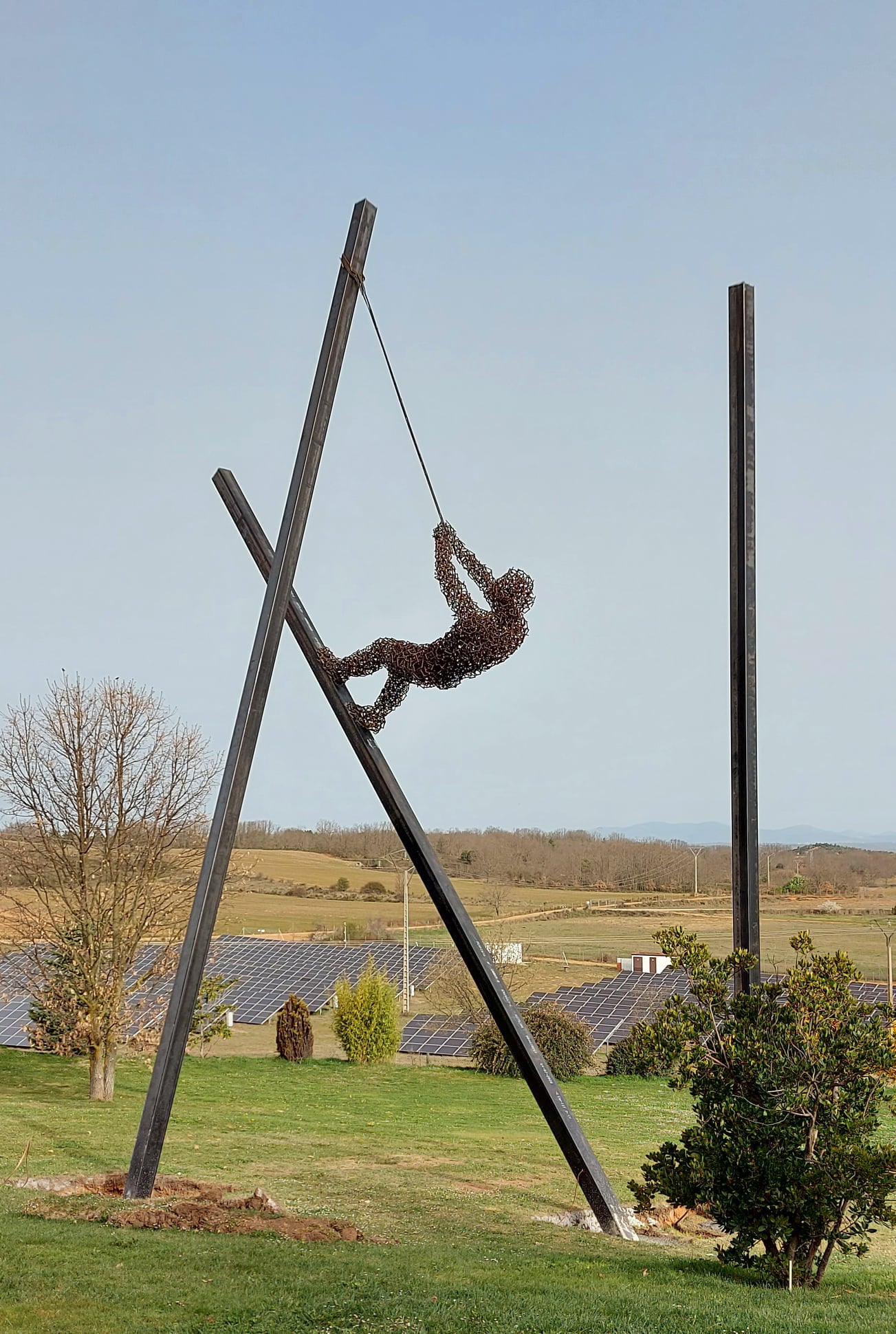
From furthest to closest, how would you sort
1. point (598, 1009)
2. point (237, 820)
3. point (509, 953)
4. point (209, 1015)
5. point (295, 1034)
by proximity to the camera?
point (509, 953), point (598, 1009), point (295, 1034), point (209, 1015), point (237, 820)

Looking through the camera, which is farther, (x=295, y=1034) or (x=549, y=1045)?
(x=295, y=1034)

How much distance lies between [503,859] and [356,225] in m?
20.4

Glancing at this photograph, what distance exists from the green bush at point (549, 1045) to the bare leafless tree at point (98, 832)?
5.84m

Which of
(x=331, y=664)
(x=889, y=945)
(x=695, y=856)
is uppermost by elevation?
(x=331, y=664)

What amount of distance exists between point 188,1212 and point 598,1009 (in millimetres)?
15378

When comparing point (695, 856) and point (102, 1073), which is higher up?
point (695, 856)

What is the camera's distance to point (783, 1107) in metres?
4.64

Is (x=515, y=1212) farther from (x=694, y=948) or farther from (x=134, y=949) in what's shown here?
(x=134, y=949)

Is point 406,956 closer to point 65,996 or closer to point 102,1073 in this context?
point 65,996

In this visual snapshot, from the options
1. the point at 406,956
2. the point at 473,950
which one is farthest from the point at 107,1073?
the point at 406,956

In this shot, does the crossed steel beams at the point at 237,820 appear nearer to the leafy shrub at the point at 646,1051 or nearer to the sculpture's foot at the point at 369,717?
the sculpture's foot at the point at 369,717

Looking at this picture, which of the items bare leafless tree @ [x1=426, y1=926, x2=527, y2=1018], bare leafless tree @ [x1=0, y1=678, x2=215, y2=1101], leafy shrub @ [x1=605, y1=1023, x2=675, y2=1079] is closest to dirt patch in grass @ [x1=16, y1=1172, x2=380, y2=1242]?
leafy shrub @ [x1=605, y1=1023, x2=675, y2=1079]

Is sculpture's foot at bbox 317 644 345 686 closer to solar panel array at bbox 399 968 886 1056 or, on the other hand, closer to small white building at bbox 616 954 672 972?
solar panel array at bbox 399 968 886 1056

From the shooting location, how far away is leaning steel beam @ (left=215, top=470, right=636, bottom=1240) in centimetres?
620
